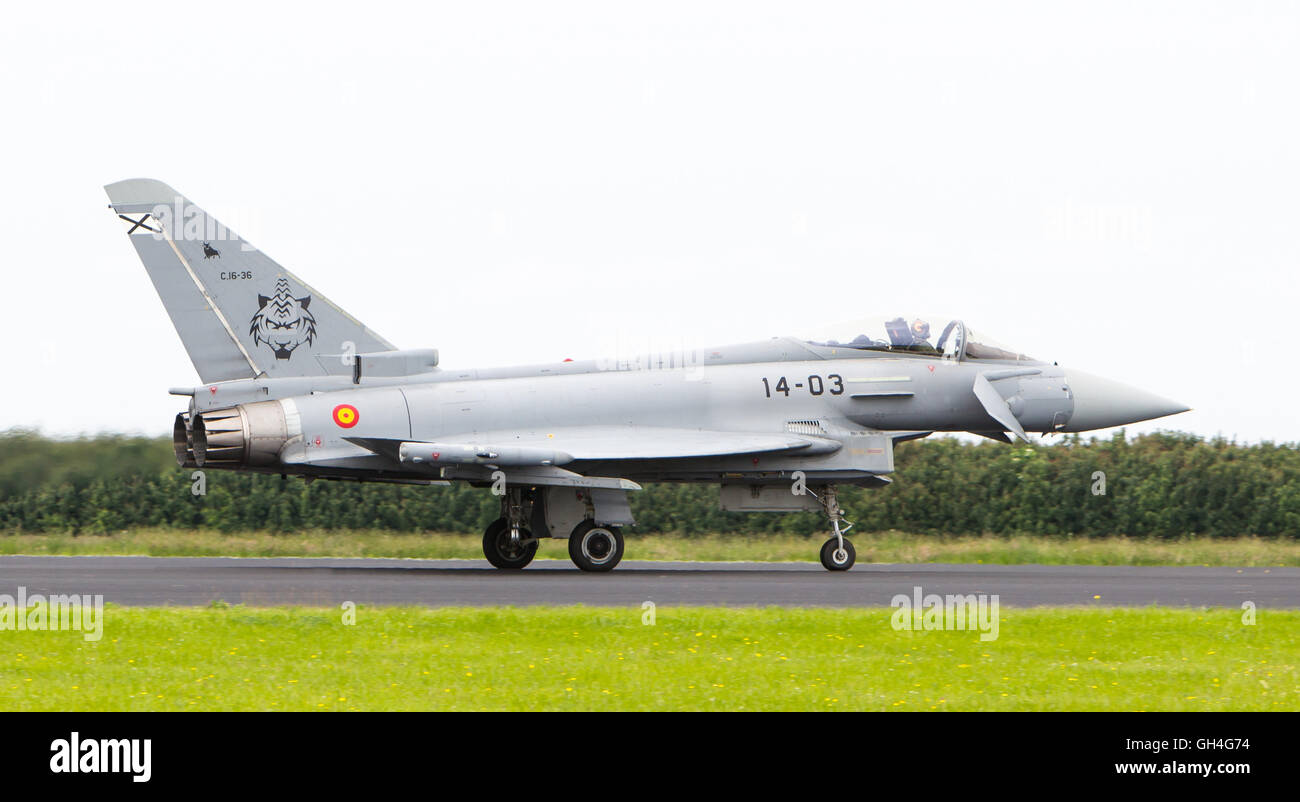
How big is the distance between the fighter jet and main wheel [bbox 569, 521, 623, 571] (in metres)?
0.02

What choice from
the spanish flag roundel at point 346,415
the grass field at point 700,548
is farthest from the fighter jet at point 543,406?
the grass field at point 700,548

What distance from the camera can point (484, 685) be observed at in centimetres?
891

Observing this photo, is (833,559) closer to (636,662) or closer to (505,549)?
(505,549)

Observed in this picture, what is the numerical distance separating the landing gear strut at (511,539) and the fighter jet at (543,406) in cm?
3

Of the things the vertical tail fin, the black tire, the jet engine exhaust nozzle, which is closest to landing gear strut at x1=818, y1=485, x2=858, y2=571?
the black tire

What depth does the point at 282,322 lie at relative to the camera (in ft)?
66.8

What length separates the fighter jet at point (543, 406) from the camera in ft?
64.3

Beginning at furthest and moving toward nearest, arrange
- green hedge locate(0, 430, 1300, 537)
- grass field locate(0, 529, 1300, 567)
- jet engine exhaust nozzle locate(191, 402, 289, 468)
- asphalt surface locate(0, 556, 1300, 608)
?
green hedge locate(0, 430, 1300, 537), grass field locate(0, 529, 1300, 567), jet engine exhaust nozzle locate(191, 402, 289, 468), asphalt surface locate(0, 556, 1300, 608)

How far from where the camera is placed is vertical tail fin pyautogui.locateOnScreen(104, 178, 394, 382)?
2019 cm

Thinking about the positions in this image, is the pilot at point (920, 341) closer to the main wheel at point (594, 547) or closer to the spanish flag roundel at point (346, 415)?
the main wheel at point (594, 547)

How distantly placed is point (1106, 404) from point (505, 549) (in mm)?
9477

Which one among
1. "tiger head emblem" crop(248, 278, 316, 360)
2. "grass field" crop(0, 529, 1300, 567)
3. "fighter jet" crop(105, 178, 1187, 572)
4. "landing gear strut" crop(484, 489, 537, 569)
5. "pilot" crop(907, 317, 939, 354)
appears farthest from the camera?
"grass field" crop(0, 529, 1300, 567)

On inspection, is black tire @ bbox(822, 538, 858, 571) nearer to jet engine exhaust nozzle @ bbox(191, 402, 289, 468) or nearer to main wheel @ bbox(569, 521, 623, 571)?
main wheel @ bbox(569, 521, 623, 571)

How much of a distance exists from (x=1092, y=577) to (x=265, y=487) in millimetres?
17897
